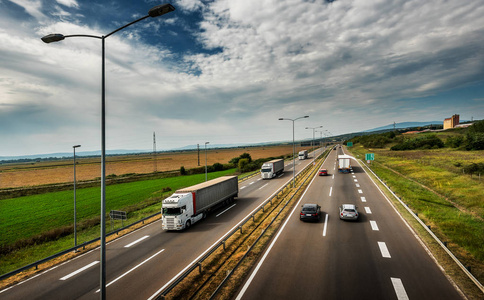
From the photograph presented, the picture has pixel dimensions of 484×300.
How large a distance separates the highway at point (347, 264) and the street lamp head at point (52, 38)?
12.9 meters

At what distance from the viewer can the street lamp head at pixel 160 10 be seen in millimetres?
7201

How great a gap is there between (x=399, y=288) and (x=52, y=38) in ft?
59.2

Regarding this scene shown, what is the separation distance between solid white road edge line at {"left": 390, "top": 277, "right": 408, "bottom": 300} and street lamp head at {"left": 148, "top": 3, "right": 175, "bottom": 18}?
14905 mm

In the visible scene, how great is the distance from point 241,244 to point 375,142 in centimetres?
14872

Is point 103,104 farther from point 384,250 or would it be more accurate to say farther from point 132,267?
point 384,250

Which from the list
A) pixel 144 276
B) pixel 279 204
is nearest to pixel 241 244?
pixel 144 276

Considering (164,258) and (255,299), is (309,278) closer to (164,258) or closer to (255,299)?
(255,299)

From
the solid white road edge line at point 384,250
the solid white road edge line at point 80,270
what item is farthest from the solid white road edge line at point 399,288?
the solid white road edge line at point 80,270

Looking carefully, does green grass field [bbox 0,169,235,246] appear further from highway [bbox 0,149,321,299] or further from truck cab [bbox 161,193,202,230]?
highway [bbox 0,149,321,299]

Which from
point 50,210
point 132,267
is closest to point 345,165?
point 132,267

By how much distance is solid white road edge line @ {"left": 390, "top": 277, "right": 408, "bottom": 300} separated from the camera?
33.3 ft

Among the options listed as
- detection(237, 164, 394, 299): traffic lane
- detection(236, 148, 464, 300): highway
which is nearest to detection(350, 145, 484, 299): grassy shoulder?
detection(236, 148, 464, 300): highway

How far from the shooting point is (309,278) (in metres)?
11.8

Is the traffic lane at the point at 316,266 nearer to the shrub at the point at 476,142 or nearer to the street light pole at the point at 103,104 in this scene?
the street light pole at the point at 103,104
